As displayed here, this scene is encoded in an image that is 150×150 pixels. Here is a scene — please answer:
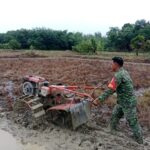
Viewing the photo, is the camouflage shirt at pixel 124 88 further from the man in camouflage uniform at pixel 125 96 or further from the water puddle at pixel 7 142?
the water puddle at pixel 7 142

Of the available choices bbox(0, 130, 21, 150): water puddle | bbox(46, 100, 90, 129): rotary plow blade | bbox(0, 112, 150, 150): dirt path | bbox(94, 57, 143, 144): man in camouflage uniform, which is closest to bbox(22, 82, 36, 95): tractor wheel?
bbox(46, 100, 90, 129): rotary plow blade

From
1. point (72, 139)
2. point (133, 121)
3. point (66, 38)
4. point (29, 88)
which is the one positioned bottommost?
point (72, 139)

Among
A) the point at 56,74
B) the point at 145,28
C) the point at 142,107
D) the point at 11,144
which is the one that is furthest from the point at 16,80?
the point at 145,28

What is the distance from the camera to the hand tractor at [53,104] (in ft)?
23.1

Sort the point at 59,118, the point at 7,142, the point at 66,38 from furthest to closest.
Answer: the point at 66,38
the point at 59,118
the point at 7,142

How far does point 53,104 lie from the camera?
757cm

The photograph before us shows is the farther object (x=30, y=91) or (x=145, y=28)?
(x=145, y=28)

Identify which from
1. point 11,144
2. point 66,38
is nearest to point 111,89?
point 11,144

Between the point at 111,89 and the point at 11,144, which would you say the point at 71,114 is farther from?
the point at 11,144

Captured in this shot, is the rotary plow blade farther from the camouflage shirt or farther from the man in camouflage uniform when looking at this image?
the camouflage shirt

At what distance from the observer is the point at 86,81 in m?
14.8

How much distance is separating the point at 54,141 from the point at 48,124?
793mm

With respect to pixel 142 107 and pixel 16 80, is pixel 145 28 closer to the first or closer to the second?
pixel 16 80

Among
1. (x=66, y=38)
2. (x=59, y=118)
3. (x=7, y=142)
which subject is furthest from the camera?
(x=66, y=38)
